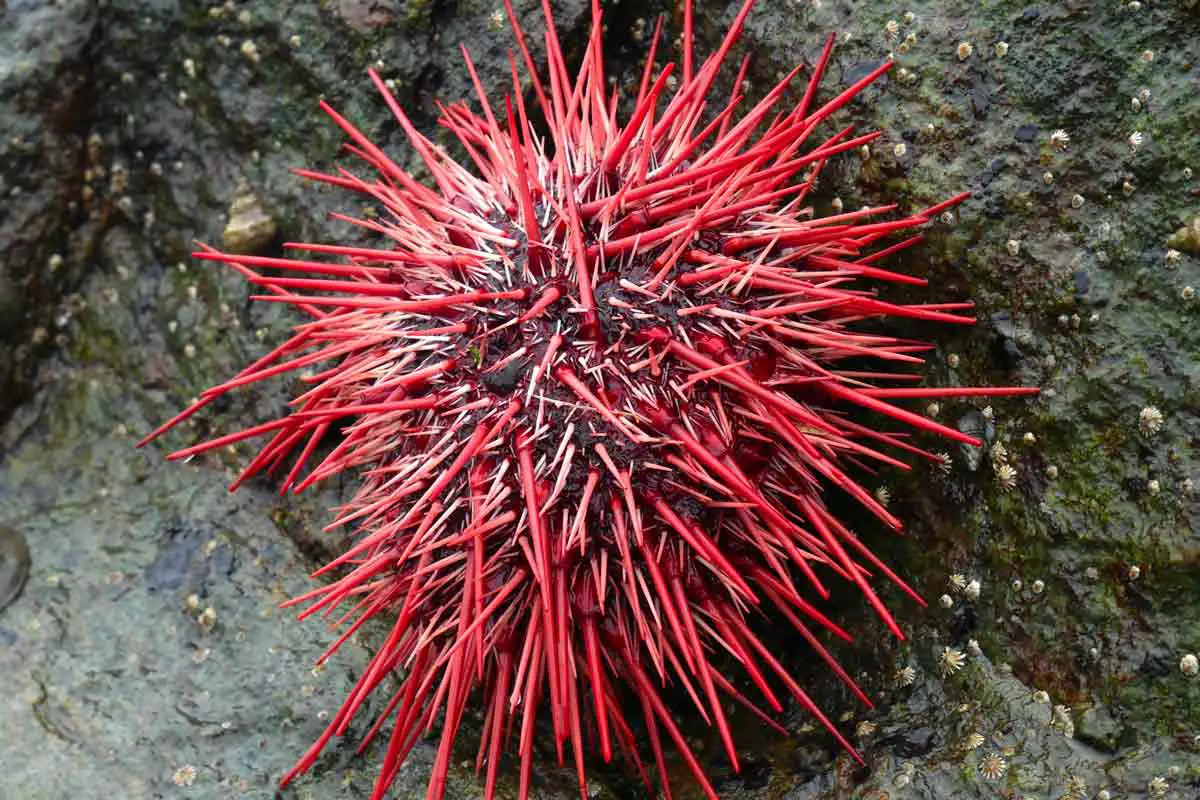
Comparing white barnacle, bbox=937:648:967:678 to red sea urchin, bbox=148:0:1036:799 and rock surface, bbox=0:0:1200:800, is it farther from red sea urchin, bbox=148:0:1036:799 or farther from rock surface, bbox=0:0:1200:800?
red sea urchin, bbox=148:0:1036:799

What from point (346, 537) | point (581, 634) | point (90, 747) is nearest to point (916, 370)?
point (581, 634)

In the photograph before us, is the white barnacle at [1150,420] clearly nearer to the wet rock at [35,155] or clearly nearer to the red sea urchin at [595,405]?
the red sea urchin at [595,405]

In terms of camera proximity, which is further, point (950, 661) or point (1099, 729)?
point (950, 661)

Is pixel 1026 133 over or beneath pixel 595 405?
over

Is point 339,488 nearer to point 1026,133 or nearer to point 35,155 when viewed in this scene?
point 35,155

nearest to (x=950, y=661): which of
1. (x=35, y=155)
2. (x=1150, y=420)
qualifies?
(x=1150, y=420)
